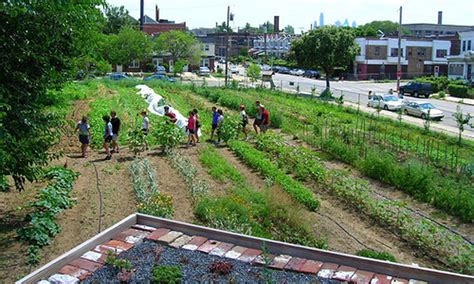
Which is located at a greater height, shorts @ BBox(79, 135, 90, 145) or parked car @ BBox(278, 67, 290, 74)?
parked car @ BBox(278, 67, 290, 74)

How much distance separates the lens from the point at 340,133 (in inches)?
886

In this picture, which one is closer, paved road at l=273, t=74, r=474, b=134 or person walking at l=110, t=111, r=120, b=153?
person walking at l=110, t=111, r=120, b=153

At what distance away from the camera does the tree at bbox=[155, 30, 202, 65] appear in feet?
223

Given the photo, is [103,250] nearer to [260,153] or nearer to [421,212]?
[421,212]

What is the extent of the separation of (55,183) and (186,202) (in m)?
3.33

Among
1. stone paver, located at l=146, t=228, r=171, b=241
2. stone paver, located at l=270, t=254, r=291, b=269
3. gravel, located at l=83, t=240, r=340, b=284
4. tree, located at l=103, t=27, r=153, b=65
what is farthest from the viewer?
tree, located at l=103, t=27, r=153, b=65

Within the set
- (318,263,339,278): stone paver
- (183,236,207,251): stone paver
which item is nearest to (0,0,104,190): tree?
(183,236,207,251): stone paver

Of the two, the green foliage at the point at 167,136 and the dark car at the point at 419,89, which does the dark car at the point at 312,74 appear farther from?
the green foliage at the point at 167,136

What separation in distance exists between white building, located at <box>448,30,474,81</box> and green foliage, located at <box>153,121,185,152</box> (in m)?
51.0

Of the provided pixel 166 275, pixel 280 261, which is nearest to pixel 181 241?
pixel 166 275

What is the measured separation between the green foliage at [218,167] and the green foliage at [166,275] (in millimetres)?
8093

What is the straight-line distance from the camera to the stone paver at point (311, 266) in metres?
7.25

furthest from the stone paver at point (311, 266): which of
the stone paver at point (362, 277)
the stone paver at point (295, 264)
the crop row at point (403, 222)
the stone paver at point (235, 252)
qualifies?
the crop row at point (403, 222)

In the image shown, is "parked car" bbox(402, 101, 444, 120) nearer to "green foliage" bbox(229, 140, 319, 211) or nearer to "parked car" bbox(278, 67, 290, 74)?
"green foliage" bbox(229, 140, 319, 211)
